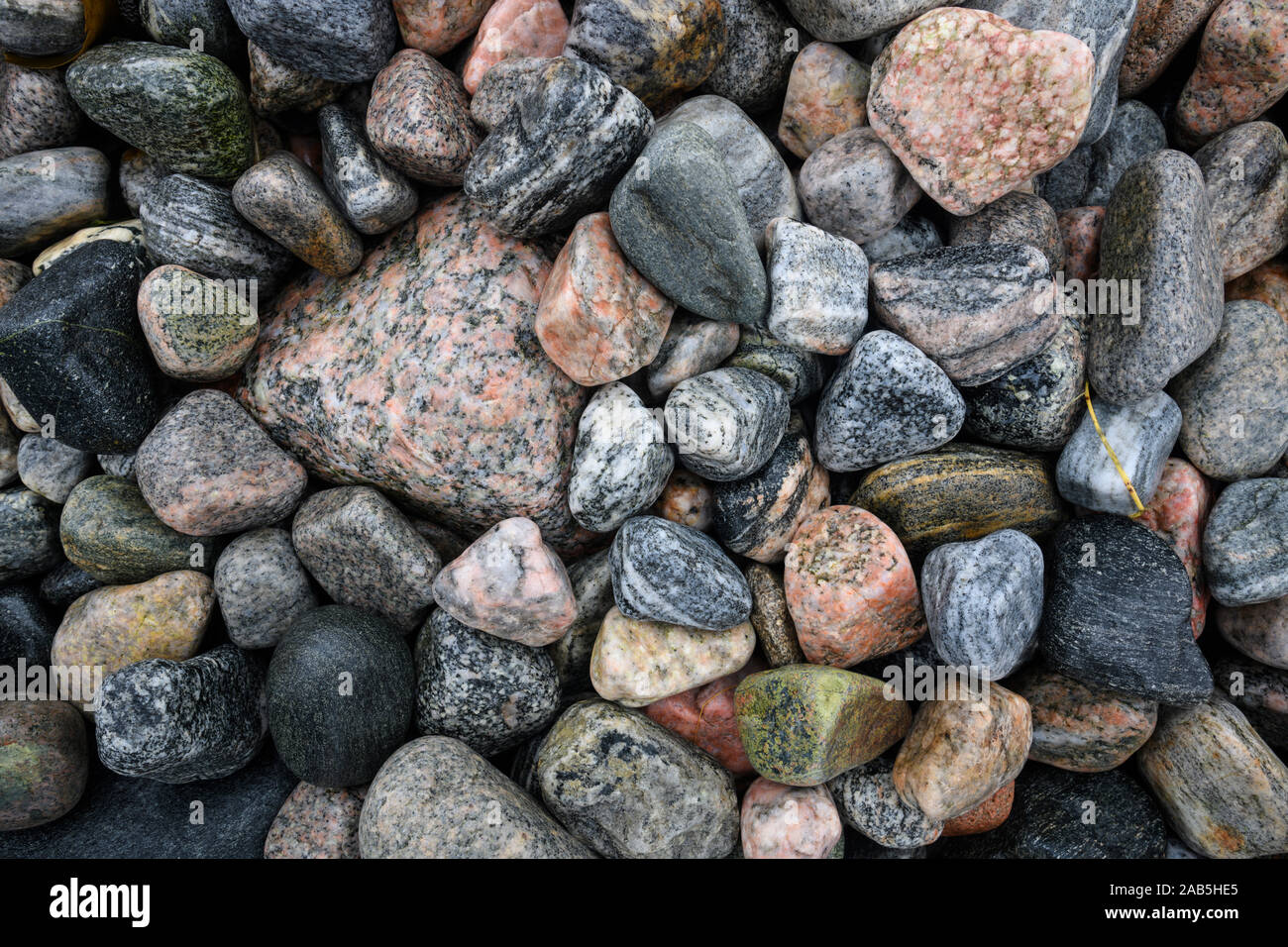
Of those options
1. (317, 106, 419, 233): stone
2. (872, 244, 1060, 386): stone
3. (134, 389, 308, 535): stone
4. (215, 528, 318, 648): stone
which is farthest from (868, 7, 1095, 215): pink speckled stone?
(215, 528, 318, 648): stone

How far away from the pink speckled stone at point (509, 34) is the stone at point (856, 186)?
1096 mm

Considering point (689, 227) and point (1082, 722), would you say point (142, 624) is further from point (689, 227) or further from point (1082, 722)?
point (1082, 722)

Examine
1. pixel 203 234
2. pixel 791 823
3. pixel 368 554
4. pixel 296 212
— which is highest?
pixel 296 212

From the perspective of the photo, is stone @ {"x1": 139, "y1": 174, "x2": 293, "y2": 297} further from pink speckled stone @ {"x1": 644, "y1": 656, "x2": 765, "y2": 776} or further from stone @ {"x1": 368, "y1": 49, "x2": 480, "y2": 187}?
pink speckled stone @ {"x1": 644, "y1": 656, "x2": 765, "y2": 776}

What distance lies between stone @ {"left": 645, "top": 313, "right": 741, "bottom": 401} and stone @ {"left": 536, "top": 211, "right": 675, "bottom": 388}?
3.2 inches

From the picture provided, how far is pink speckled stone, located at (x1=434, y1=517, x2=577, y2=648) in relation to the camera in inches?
110

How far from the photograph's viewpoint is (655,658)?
114 inches

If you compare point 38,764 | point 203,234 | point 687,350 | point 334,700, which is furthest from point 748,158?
point 38,764

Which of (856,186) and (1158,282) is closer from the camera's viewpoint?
(1158,282)

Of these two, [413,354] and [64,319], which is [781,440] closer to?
[413,354]

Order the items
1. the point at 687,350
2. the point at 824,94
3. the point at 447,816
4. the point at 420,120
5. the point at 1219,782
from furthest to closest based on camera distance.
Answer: the point at 824,94 → the point at 687,350 → the point at 1219,782 → the point at 420,120 → the point at 447,816

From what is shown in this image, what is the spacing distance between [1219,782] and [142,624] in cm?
391
